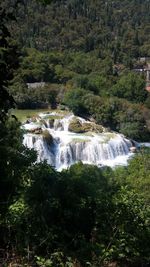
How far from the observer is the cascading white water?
35281 mm

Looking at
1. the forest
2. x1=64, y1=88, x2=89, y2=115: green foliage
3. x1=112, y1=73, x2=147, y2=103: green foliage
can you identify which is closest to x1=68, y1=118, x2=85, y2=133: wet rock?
the forest

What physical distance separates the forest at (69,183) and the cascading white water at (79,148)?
3.81m

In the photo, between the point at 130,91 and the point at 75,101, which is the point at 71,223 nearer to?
the point at 75,101

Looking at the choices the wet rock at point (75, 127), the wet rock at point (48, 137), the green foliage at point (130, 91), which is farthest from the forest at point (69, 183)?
the wet rock at point (48, 137)

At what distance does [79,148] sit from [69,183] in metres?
29.2

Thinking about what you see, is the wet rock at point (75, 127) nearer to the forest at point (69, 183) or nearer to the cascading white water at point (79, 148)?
the cascading white water at point (79, 148)

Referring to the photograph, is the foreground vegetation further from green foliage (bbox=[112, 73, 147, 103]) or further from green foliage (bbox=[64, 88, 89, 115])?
green foliage (bbox=[112, 73, 147, 103])

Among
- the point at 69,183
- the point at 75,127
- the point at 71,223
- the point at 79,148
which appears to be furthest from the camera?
the point at 75,127

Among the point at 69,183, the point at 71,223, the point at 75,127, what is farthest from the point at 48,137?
the point at 71,223

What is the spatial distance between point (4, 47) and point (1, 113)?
23.1 inches

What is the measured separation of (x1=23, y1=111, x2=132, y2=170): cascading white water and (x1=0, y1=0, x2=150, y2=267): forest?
3.81m

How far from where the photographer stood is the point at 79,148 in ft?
119

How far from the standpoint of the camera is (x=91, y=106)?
48.6 m

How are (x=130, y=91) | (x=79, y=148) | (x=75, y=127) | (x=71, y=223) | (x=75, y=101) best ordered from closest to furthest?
(x=71, y=223), (x=79, y=148), (x=75, y=127), (x=75, y=101), (x=130, y=91)
